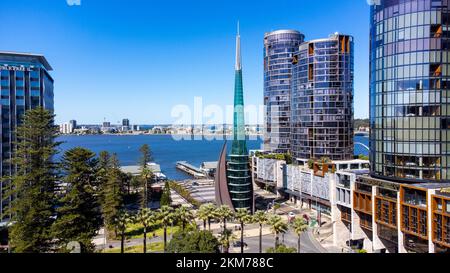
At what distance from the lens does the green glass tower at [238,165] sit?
222ft

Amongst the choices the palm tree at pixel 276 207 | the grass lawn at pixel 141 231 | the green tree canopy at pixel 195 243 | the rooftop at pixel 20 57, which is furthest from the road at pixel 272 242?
the rooftop at pixel 20 57

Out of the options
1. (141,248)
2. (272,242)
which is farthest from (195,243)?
(272,242)

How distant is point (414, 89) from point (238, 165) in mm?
35818

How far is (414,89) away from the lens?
4550 cm

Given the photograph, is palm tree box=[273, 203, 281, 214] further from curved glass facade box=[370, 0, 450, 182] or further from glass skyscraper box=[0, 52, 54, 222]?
glass skyscraper box=[0, 52, 54, 222]

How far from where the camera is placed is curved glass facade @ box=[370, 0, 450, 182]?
145 feet

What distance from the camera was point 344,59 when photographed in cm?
7950

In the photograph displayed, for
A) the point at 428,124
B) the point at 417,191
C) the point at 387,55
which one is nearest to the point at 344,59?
the point at 387,55

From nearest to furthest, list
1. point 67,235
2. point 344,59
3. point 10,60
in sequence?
1. point 67,235
2. point 10,60
3. point 344,59

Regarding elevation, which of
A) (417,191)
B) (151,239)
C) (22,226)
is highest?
(417,191)

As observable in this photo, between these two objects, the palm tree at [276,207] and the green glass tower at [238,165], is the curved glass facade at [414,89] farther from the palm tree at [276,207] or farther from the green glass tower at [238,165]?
the palm tree at [276,207]

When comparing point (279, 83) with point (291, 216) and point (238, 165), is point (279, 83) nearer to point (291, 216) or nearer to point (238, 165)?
point (238, 165)

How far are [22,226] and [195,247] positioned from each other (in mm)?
18476
